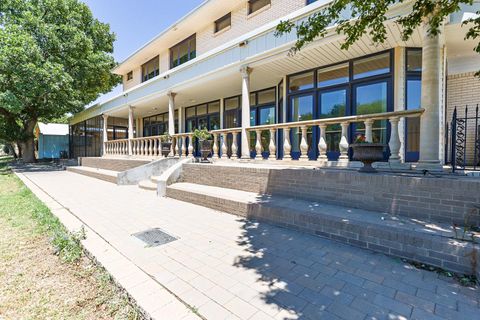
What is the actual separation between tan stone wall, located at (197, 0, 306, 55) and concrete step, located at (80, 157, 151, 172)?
6.30m

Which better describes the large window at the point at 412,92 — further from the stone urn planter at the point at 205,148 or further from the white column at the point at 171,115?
the white column at the point at 171,115

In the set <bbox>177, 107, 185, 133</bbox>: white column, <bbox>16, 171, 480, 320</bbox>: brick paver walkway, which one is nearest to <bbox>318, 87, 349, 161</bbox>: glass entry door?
<bbox>16, 171, 480, 320</bbox>: brick paver walkway

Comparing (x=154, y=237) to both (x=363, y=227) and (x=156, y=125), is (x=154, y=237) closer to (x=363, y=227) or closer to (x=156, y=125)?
(x=363, y=227)

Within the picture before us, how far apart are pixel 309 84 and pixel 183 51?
8128mm

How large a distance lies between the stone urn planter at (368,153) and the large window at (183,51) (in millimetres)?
10669

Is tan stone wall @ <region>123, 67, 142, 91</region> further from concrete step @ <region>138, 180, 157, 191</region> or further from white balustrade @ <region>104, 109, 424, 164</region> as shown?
concrete step @ <region>138, 180, 157, 191</region>

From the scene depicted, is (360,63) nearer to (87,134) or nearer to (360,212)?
(360,212)

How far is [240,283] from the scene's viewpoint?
2.66 metres

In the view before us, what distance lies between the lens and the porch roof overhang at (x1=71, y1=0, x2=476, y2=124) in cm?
608

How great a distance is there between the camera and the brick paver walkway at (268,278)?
2207 millimetres

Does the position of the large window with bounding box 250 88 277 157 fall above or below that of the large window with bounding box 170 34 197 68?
below

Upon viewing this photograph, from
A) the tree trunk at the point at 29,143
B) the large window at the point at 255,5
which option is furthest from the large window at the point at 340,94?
the tree trunk at the point at 29,143

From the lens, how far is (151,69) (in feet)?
51.6

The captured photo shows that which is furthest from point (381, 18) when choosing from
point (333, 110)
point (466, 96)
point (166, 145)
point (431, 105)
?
point (166, 145)
